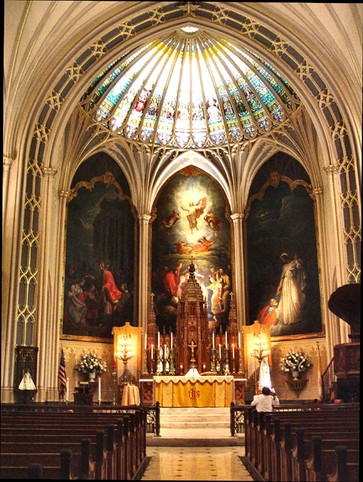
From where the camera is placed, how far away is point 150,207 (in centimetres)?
2706

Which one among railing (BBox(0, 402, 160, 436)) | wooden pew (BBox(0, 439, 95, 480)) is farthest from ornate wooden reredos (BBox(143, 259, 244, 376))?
wooden pew (BBox(0, 439, 95, 480))

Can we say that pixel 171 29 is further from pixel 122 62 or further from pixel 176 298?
pixel 176 298

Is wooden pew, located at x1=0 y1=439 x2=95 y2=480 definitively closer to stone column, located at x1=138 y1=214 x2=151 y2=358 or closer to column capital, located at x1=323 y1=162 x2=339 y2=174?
column capital, located at x1=323 y1=162 x2=339 y2=174

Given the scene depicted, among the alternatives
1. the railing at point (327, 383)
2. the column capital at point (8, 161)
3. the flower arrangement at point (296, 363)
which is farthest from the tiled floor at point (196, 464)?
the column capital at point (8, 161)

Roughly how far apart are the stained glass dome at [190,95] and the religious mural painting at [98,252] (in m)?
2.51

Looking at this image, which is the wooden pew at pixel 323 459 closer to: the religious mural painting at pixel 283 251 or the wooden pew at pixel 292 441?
the wooden pew at pixel 292 441

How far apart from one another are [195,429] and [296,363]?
722 cm

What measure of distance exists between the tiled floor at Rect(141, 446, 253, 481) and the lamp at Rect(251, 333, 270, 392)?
919cm

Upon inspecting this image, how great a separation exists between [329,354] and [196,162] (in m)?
11.5

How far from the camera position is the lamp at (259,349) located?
23422mm

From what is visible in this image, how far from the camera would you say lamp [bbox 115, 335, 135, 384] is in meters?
23.2

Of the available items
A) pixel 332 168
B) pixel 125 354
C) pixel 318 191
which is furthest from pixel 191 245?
pixel 332 168

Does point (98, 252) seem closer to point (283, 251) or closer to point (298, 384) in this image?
point (283, 251)

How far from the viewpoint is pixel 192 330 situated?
76.4 ft
